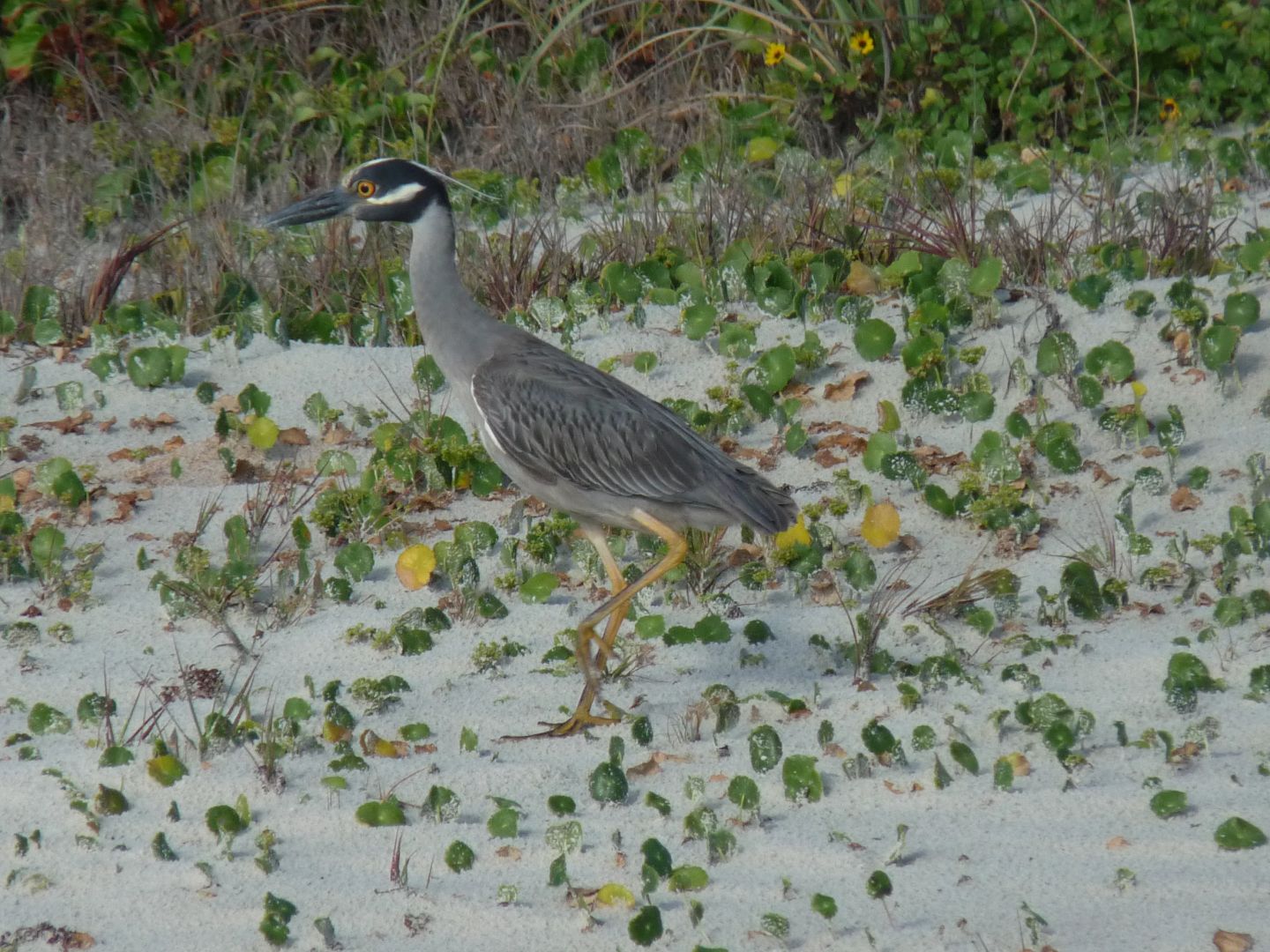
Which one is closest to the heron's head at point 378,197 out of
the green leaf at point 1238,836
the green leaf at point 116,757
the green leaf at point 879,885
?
the green leaf at point 116,757

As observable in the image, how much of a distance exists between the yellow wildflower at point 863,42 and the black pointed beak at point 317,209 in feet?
11.0

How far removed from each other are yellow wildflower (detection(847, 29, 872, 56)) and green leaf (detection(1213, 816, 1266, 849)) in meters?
5.11

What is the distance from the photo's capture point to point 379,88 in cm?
859

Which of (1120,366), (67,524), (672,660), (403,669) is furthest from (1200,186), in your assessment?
(67,524)

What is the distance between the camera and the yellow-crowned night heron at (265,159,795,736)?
4.84m

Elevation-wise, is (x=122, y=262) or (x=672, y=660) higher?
(x=122, y=262)

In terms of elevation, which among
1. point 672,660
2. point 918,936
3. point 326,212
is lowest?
point 672,660

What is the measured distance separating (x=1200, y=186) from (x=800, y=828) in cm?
413

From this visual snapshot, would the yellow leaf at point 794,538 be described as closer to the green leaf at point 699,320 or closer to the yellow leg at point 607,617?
the yellow leg at point 607,617

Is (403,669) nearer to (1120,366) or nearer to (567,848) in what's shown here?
(567,848)

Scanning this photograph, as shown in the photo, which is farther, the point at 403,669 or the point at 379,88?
the point at 379,88

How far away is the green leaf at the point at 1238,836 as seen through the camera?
363 centimetres

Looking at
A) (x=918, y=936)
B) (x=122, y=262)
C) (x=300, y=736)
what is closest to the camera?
(x=918, y=936)

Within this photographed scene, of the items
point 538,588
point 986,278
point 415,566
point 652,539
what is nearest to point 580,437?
point 538,588
